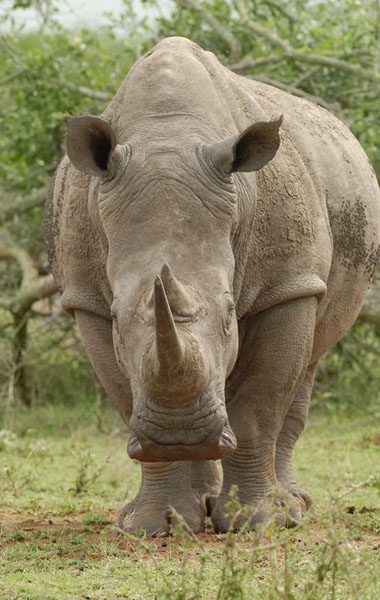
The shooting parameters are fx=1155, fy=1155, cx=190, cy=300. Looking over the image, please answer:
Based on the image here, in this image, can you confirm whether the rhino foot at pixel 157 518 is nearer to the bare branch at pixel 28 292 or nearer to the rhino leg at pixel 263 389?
the rhino leg at pixel 263 389

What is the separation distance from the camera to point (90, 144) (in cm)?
484

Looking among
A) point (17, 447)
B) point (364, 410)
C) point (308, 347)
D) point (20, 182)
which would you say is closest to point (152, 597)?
point (308, 347)

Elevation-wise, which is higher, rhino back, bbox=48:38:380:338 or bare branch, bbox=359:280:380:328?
rhino back, bbox=48:38:380:338

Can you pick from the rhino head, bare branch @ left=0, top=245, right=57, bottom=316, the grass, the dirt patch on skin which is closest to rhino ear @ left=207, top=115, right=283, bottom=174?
the rhino head

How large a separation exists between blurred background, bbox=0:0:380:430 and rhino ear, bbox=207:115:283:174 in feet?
17.8

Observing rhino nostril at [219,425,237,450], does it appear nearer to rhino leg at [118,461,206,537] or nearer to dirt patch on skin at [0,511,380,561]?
dirt patch on skin at [0,511,380,561]

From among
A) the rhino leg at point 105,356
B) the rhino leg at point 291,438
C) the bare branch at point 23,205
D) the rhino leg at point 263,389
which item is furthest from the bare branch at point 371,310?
the rhino leg at point 105,356

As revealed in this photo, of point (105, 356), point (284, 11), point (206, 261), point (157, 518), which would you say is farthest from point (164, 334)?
point (284, 11)

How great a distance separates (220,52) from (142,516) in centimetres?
655

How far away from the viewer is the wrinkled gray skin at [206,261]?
4406 millimetres

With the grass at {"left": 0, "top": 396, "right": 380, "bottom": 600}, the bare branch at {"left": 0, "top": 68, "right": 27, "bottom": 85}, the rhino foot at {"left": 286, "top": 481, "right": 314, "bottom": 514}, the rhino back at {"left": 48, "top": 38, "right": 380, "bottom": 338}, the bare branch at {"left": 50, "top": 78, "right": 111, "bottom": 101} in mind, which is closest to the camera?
the grass at {"left": 0, "top": 396, "right": 380, "bottom": 600}

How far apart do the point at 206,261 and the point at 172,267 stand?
0.18 meters

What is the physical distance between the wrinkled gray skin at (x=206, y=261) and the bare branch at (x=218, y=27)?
158 inches

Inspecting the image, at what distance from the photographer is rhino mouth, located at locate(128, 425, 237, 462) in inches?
175
